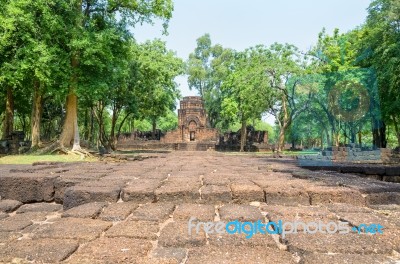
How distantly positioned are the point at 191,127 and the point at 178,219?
41.0 meters

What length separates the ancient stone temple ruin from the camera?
43031 mm

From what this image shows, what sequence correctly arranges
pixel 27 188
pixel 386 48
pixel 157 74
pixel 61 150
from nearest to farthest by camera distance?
pixel 27 188 → pixel 61 150 → pixel 386 48 → pixel 157 74

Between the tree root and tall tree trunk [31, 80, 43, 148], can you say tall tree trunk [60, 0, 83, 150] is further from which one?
tall tree trunk [31, 80, 43, 148]

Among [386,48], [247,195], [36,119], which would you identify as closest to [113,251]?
[247,195]

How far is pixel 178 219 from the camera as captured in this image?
2.99 meters

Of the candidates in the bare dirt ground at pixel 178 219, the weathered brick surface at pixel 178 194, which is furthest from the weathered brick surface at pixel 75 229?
the weathered brick surface at pixel 178 194

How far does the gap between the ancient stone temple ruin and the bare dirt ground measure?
3829 cm

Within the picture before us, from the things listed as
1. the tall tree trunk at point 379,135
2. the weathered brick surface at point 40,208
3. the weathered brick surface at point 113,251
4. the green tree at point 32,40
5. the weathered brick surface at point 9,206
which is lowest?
the weathered brick surface at point 40,208

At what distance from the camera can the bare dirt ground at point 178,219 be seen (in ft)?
6.88

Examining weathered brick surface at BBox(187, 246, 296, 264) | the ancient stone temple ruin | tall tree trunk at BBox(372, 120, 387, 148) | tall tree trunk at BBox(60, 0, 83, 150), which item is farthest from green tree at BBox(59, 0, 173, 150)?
the ancient stone temple ruin

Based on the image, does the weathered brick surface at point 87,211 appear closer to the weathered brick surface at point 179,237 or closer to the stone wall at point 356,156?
the weathered brick surface at point 179,237

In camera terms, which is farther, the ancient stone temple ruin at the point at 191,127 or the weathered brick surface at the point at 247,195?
the ancient stone temple ruin at the point at 191,127
